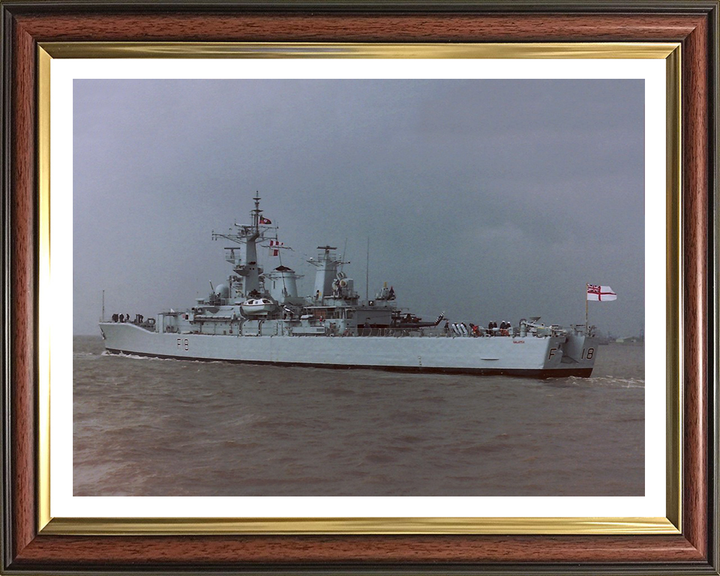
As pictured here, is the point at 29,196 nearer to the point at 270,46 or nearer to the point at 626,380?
the point at 270,46

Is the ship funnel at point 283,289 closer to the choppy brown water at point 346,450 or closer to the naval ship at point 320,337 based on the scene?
the naval ship at point 320,337

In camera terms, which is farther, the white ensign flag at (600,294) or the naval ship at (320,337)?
the naval ship at (320,337)

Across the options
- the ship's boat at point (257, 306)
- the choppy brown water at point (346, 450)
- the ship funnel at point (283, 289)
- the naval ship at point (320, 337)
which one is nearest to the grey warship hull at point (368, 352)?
the naval ship at point (320, 337)

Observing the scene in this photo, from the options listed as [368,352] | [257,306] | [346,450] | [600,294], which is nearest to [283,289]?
[257,306]

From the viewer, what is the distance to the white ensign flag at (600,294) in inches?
96.4

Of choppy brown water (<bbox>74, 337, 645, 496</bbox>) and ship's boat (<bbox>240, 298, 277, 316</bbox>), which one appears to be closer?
choppy brown water (<bbox>74, 337, 645, 496</bbox>)

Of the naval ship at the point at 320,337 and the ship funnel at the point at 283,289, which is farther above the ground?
the ship funnel at the point at 283,289

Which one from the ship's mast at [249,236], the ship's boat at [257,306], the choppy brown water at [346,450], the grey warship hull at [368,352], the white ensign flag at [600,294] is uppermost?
the ship's mast at [249,236]

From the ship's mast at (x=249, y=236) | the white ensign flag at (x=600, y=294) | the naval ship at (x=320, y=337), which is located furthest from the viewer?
the naval ship at (x=320, y=337)

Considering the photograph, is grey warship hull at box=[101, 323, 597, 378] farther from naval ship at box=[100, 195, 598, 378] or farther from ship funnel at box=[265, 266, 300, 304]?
ship funnel at box=[265, 266, 300, 304]

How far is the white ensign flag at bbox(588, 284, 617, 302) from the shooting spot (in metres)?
2.45

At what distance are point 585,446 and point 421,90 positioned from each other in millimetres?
1790

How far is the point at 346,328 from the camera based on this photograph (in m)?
12.5

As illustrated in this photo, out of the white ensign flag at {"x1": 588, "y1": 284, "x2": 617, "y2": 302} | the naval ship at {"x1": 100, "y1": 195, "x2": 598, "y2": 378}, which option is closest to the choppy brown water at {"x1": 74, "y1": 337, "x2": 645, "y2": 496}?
the white ensign flag at {"x1": 588, "y1": 284, "x2": 617, "y2": 302}
